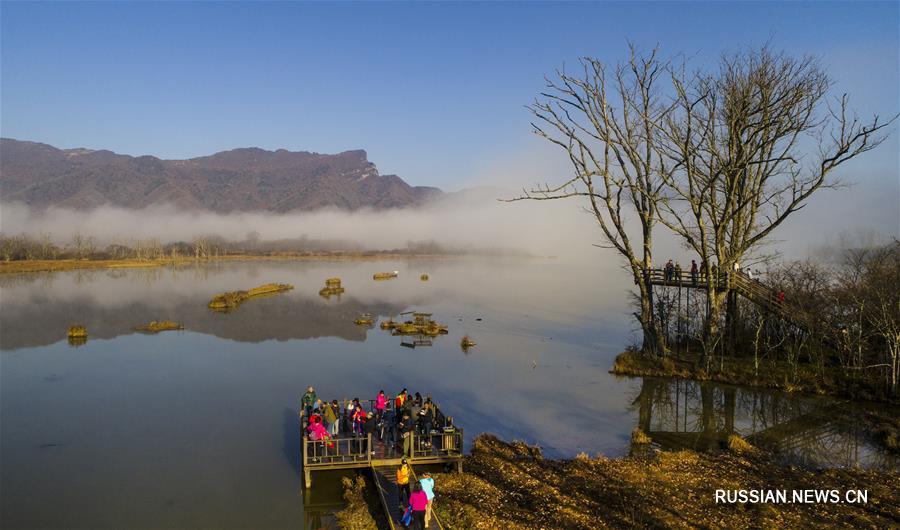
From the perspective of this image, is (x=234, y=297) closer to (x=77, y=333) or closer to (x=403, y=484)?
(x=77, y=333)

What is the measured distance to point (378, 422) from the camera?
22172mm

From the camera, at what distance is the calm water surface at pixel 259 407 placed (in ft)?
62.1

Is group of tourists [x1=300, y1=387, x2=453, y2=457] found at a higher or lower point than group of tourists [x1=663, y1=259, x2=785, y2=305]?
lower

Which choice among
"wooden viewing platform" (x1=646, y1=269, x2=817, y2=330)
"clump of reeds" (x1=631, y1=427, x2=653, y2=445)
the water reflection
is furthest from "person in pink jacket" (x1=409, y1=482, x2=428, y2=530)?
"wooden viewing platform" (x1=646, y1=269, x2=817, y2=330)

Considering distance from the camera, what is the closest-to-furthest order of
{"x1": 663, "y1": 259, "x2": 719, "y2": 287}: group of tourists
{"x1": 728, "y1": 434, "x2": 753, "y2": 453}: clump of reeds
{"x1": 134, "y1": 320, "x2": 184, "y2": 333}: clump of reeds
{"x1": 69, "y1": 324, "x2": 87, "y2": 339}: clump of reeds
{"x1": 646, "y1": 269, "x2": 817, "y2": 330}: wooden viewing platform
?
{"x1": 728, "y1": 434, "x2": 753, "y2": 453}: clump of reeds
{"x1": 646, "y1": 269, "x2": 817, "y2": 330}: wooden viewing platform
{"x1": 663, "y1": 259, "x2": 719, "y2": 287}: group of tourists
{"x1": 69, "y1": 324, "x2": 87, "y2": 339}: clump of reeds
{"x1": 134, "y1": 320, "x2": 184, "y2": 333}: clump of reeds

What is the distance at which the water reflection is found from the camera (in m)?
22.3

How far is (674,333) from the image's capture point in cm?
4803

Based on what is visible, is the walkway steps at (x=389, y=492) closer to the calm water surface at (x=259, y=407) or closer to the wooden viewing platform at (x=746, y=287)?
the calm water surface at (x=259, y=407)

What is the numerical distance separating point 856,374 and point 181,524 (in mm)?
34129

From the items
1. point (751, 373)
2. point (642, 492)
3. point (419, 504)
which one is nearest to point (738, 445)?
point (642, 492)

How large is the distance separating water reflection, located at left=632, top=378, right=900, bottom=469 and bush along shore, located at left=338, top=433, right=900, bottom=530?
1974 millimetres

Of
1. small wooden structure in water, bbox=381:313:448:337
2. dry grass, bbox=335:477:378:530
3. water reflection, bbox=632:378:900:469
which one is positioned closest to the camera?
dry grass, bbox=335:477:378:530

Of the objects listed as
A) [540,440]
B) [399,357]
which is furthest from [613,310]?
[540,440]

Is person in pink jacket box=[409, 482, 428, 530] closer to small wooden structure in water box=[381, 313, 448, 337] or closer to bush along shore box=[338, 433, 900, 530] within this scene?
bush along shore box=[338, 433, 900, 530]
